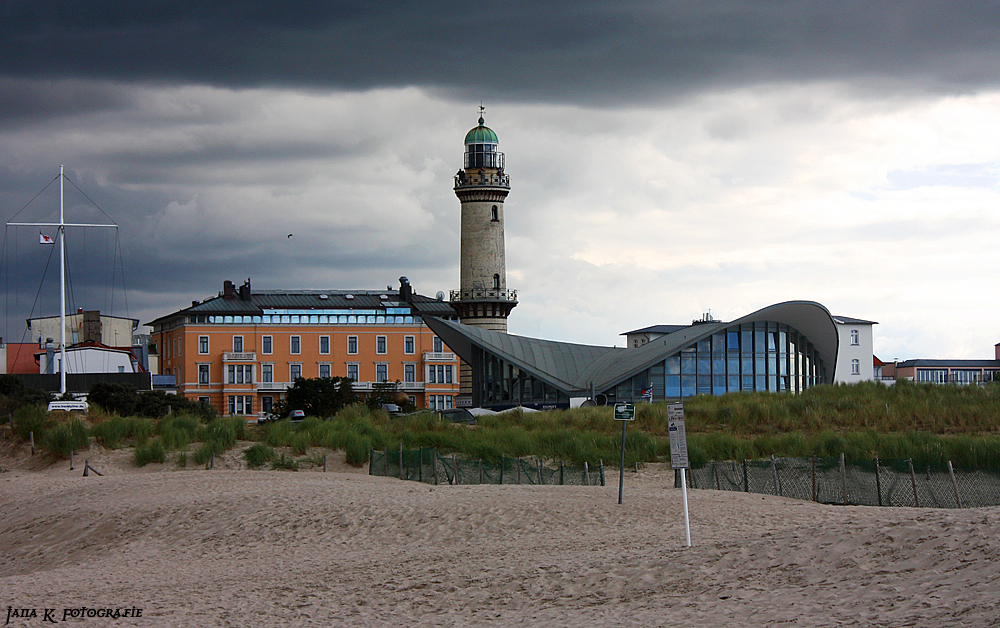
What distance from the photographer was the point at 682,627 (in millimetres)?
9656

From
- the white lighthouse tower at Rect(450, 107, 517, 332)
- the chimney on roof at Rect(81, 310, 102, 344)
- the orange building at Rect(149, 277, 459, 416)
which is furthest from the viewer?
the chimney on roof at Rect(81, 310, 102, 344)

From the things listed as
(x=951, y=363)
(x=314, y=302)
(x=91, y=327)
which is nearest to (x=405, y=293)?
(x=314, y=302)

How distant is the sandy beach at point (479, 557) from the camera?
1026cm

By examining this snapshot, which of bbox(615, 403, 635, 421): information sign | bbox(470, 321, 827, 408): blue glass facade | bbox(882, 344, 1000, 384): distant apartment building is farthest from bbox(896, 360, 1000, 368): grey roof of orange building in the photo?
Result: bbox(615, 403, 635, 421): information sign

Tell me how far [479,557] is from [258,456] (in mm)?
16837

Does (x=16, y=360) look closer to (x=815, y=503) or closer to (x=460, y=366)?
(x=460, y=366)

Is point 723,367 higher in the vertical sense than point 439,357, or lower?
lower

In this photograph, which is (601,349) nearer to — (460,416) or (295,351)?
(460,416)

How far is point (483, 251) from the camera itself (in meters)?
72.6

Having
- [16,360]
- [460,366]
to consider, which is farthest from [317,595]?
[16,360]

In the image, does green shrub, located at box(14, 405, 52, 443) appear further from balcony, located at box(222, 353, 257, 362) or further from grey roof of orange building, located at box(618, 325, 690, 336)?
grey roof of orange building, located at box(618, 325, 690, 336)

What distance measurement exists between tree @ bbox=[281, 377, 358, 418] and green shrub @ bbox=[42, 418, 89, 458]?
83.3 ft

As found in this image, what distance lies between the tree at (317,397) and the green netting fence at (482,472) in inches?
1209

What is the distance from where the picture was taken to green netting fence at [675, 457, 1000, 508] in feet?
65.3
